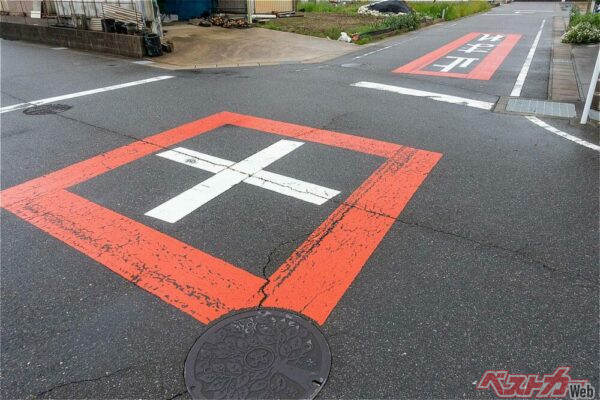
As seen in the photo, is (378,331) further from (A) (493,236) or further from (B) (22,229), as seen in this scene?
(B) (22,229)

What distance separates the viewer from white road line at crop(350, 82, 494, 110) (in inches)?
290

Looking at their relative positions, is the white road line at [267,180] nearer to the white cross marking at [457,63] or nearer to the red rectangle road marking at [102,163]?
the red rectangle road marking at [102,163]

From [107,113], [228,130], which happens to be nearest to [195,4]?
[107,113]

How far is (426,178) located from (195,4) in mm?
19206

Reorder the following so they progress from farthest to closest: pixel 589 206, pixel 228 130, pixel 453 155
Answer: pixel 228 130 → pixel 453 155 → pixel 589 206

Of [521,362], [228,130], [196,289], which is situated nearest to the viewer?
[521,362]

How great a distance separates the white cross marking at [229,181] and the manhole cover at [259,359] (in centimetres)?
159

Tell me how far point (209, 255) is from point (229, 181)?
4.53ft

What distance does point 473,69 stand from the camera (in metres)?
10.6

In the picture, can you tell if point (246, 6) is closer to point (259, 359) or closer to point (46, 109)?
point (46, 109)

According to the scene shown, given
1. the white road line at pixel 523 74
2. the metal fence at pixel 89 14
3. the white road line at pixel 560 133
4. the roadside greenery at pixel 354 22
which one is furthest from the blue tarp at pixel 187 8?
the white road line at pixel 560 133

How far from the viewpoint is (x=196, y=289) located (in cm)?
290

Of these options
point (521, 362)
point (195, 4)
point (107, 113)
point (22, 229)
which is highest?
point (195, 4)
